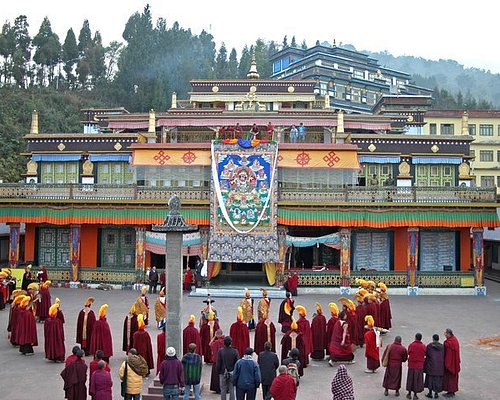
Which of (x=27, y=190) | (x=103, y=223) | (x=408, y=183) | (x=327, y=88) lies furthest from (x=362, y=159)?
(x=327, y=88)

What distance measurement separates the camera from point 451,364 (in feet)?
41.2

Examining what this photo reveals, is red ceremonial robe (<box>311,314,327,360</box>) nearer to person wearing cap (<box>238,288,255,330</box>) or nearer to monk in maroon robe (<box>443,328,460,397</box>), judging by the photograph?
person wearing cap (<box>238,288,255,330</box>)

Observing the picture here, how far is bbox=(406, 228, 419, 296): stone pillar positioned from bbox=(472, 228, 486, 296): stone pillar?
2.77 meters

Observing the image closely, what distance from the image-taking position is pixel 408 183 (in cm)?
2998

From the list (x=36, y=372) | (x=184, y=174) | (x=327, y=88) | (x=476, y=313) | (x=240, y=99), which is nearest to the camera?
(x=36, y=372)

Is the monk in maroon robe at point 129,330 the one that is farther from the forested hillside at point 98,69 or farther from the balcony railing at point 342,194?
the forested hillside at point 98,69

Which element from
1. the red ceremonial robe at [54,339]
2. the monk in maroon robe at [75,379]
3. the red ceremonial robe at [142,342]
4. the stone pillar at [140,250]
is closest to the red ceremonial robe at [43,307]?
the red ceremonial robe at [54,339]

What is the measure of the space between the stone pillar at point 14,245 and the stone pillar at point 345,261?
608 inches

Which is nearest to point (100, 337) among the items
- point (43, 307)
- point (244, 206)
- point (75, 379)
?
point (75, 379)

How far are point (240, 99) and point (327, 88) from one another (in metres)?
20.5

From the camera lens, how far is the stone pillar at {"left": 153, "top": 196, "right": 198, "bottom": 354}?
1225 cm

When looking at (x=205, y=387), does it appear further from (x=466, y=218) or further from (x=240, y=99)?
(x=240, y=99)

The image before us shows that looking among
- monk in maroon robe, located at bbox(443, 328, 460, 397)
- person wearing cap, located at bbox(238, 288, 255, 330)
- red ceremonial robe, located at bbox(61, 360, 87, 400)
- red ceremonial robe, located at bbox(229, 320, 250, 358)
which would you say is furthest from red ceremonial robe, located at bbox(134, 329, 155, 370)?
monk in maroon robe, located at bbox(443, 328, 460, 397)

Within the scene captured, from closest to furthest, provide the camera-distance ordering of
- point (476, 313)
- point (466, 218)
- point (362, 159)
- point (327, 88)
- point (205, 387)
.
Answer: point (205, 387) → point (476, 313) → point (466, 218) → point (362, 159) → point (327, 88)
